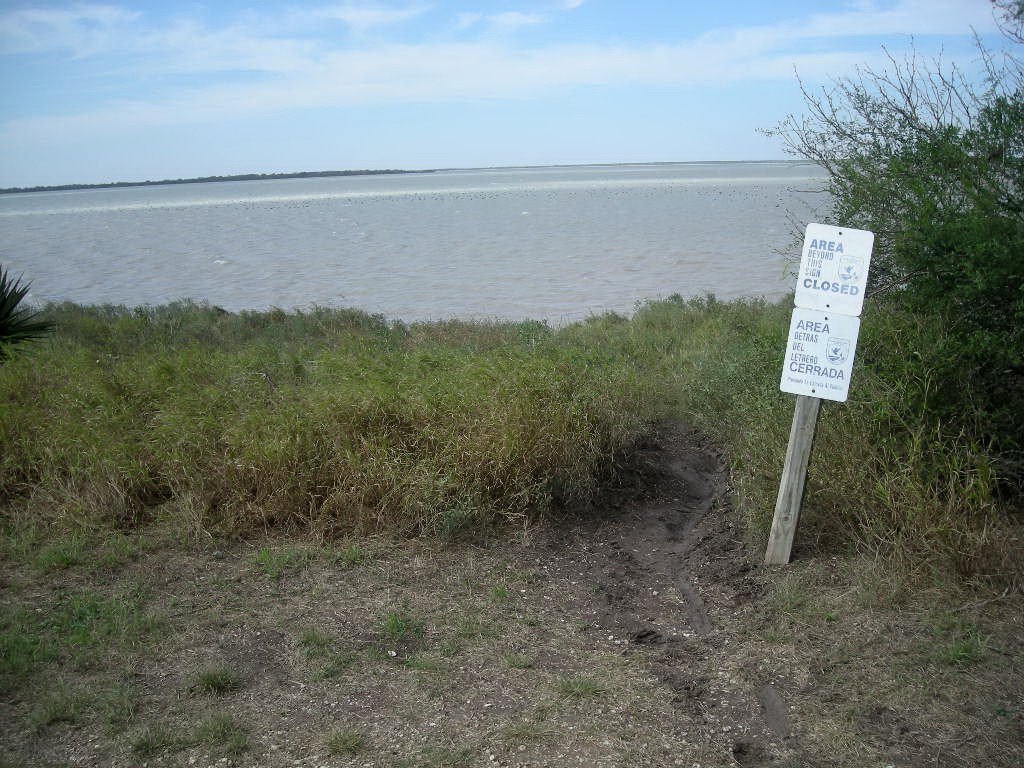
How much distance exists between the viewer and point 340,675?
415 centimetres

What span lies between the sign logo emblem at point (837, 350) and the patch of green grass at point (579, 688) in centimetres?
224

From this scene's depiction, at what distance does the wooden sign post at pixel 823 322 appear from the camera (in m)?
4.64

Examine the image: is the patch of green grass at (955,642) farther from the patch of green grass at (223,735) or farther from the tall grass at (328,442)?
the patch of green grass at (223,735)

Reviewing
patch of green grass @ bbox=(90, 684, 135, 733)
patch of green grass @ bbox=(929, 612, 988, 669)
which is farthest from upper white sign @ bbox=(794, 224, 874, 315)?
patch of green grass @ bbox=(90, 684, 135, 733)

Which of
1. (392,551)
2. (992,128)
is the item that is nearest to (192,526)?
(392,551)

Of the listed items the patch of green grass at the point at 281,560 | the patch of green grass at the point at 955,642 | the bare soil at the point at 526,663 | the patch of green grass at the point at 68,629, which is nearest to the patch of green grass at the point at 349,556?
the bare soil at the point at 526,663

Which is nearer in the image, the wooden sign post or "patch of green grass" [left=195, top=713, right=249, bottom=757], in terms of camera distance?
"patch of green grass" [left=195, top=713, right=249, bottom=757]

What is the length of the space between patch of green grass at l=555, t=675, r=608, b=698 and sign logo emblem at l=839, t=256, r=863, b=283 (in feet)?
8.60

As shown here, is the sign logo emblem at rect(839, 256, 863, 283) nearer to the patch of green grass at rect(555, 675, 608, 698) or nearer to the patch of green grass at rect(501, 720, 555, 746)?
the patch of green grass at rect(555, 675, 608, 698)

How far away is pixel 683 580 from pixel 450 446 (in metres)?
1.86

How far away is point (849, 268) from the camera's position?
A: 4.65 metres

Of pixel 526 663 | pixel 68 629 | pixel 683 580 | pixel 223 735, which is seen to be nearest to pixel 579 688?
pixel 526 663

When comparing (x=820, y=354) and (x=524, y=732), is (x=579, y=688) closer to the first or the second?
(x=524, y=732)

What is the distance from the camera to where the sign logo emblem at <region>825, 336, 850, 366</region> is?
4.66 metres
